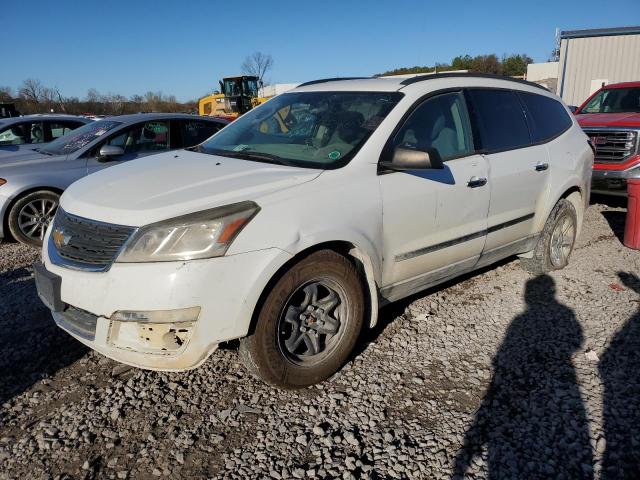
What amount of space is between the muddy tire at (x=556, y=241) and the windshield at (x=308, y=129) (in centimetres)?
223

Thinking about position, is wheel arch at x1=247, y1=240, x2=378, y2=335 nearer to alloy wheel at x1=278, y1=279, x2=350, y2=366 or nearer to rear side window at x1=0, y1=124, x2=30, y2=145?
alloy wheel at x1=278, y1=279, x2=350, y2=366

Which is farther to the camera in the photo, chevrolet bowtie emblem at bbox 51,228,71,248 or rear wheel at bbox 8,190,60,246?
rear wheel at bbox 8,190,60,246

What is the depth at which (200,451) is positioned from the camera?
2.57 m

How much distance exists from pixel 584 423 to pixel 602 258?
11.2 feet

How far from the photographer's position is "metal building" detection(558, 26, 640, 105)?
72.2ft

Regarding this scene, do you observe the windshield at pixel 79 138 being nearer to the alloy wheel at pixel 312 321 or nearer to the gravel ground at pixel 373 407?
the gravel ground at pixel 373 407

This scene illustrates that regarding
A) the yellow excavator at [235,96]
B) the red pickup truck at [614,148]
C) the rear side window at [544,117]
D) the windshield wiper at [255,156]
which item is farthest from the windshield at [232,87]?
the windshield wiper at [255,156]

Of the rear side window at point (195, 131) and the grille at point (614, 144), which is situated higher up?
the rear side window at point (195, 131)

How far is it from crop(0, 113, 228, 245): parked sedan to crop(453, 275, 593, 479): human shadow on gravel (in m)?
5.06

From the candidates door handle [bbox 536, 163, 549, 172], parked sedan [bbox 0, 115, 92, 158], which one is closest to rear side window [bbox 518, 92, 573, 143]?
door handle [bbox 536, 163, 549, 172]

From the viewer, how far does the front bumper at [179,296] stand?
8.18 feet

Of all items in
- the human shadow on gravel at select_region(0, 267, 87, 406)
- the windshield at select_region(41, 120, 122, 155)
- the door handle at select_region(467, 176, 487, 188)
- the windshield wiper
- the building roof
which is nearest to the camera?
the human shadow on gravel at select_region(0, 267, 87, 406)

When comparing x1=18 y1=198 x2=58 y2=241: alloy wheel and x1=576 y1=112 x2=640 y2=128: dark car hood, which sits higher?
x1=576 y1=112 x2=640 y2=128: dark car hood

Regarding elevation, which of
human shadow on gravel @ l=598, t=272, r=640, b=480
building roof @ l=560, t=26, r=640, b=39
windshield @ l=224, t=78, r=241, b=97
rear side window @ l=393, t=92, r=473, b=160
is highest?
building roof @ l=560, t=26, r=640, b=39
